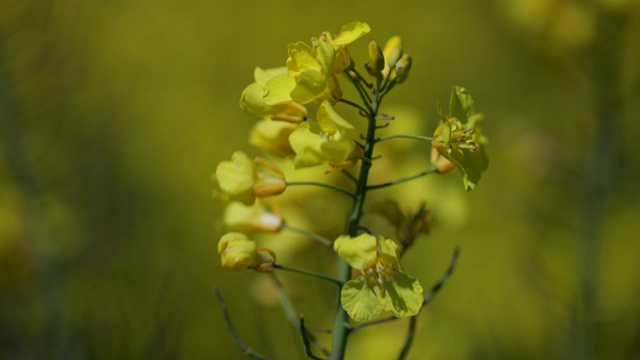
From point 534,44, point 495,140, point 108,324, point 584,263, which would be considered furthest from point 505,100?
point 108,324

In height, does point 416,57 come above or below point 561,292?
above

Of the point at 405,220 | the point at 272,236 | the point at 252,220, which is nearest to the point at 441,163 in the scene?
the point at 405,220

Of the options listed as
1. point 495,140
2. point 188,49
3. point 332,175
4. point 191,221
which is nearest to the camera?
point 332,175

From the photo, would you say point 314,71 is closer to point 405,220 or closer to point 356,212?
point 356,212

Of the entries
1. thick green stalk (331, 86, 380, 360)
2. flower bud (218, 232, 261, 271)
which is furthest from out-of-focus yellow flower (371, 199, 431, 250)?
flower bud (218, 232, 261, 271)

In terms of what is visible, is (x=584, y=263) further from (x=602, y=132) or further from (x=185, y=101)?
(x=185, y=101)

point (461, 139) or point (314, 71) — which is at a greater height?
point (314, 71)
